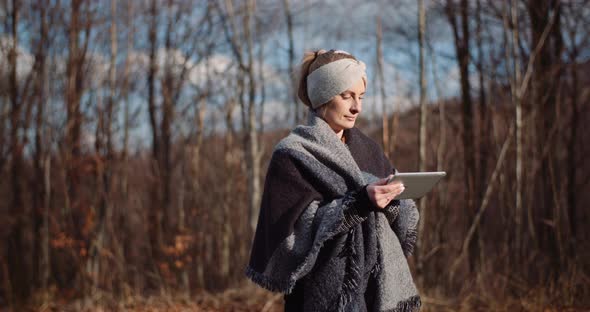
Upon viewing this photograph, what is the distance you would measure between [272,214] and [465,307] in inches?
132

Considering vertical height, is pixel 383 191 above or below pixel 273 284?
above

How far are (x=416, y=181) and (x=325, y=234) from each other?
0.35 m

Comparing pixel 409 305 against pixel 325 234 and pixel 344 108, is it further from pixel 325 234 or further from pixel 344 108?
pixel 344 108

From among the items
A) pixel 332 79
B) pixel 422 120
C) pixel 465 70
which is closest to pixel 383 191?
pixel 332 79

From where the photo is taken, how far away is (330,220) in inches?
79.7

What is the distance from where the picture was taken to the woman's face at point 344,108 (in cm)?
221

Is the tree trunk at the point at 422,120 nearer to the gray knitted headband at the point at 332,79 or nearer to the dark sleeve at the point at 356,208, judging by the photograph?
the gray knitted headband at the point at 332,79

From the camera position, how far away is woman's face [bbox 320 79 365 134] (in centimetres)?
221

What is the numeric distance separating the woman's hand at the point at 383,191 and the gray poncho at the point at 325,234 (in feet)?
0.23

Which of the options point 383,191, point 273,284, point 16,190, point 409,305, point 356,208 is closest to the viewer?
point 383,191

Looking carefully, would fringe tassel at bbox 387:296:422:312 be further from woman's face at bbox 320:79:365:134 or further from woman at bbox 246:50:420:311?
woman's face at bbox 320:79:365:134

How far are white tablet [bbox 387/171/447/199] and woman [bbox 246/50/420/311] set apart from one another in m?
0.09

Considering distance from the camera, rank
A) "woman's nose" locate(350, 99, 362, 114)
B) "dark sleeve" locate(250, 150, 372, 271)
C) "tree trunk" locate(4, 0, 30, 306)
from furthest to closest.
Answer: "tree trunk" locate(4, 0, 30, 306) < "woman's nose" locate(350, 99, 362, 114) < "dark sleeve" locate(250, 150, 372, 271)

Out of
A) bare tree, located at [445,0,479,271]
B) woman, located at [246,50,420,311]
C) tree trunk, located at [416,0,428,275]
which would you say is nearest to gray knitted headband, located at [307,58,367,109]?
woman, located at [246,50,420,311]
